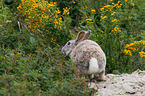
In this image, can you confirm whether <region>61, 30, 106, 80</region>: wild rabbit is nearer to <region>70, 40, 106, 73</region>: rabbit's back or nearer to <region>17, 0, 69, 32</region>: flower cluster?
<region>70, 40, 106, 73</region>: rabbit's back

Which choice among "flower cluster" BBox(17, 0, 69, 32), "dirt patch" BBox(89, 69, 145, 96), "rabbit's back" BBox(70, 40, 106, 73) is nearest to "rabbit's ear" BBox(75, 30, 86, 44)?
"rabbit's back" BBox(70, 40, 106, 73)

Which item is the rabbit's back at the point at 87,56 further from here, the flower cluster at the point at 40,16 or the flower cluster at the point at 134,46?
the flower cluster at the point at 40,16

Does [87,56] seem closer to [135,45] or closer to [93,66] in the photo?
[93,66]

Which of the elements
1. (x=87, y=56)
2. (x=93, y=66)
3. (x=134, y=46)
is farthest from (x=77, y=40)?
(x=134, y=46)

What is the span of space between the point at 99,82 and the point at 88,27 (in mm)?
2250

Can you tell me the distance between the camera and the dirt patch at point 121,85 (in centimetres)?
472

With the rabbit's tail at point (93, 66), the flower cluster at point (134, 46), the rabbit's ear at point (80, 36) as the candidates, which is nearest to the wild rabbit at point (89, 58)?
the rabbit's tail at point (93, 66)

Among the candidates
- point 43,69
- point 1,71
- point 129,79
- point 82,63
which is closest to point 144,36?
point 129,79

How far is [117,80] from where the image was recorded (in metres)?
5.48

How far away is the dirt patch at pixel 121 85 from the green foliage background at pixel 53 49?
0.56 meters

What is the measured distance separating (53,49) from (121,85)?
1.96m

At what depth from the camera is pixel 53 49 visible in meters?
6.23

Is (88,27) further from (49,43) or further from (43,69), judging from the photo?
(43,69)

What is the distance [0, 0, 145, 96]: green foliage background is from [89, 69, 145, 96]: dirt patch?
562 millimetres
